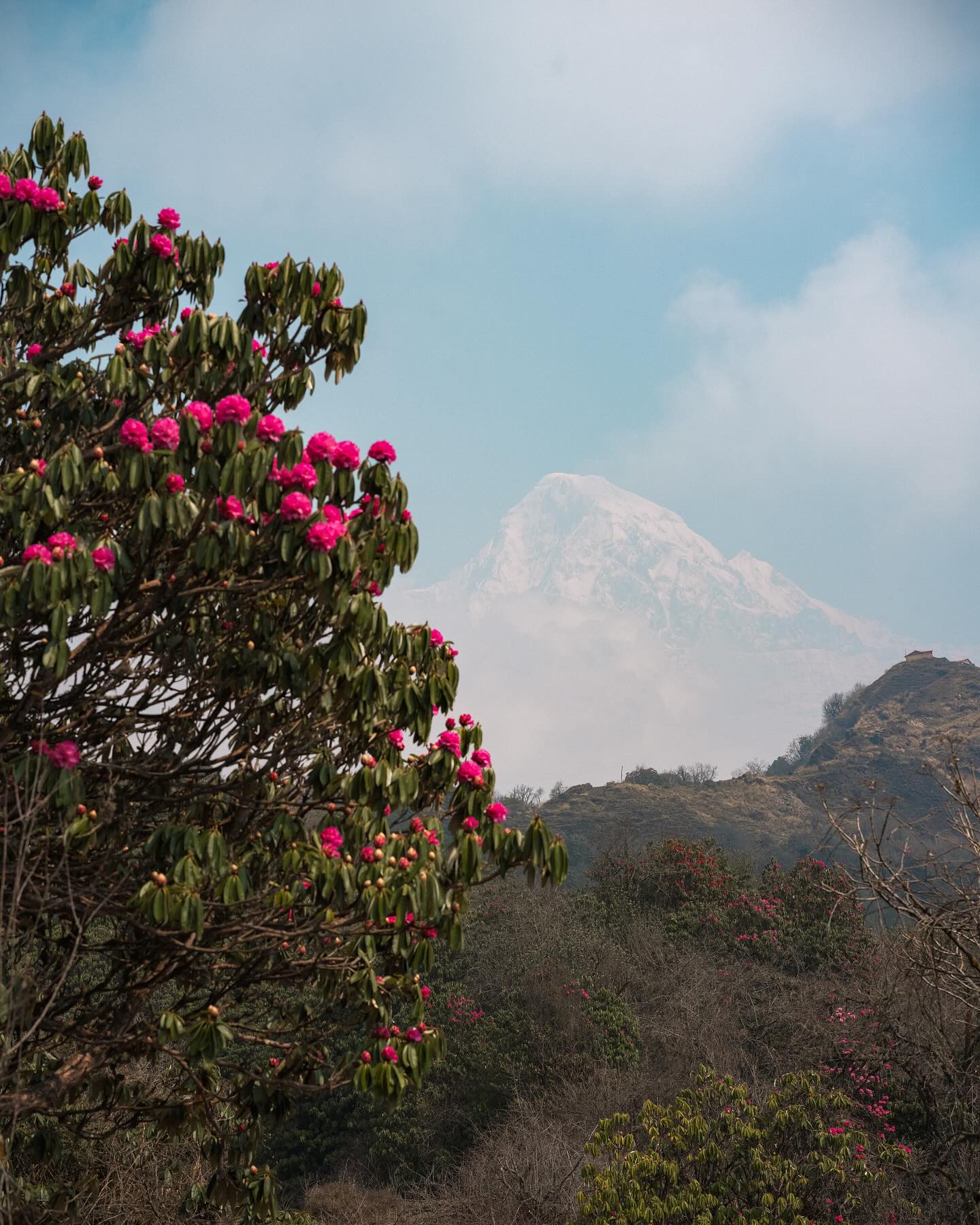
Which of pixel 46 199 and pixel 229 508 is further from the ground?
pixel 46 199

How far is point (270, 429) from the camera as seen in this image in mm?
5191

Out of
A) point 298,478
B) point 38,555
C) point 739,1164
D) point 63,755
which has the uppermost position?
point 298,478

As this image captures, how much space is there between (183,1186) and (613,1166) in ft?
15.9

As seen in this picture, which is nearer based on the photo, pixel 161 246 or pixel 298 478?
pixel 298 478

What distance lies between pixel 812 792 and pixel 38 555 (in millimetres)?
58923

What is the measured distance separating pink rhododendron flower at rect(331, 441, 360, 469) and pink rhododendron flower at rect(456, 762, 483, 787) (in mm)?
1920

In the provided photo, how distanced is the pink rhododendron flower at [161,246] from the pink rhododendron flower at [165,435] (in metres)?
1.57

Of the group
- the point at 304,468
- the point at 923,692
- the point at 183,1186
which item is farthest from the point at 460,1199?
the point at 923,692

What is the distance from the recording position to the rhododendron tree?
500cm

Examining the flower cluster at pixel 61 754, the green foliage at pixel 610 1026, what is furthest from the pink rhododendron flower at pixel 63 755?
the green foliage at pixel 610 1026

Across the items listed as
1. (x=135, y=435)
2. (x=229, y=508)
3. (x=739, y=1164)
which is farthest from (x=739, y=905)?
(x=135, y=435)

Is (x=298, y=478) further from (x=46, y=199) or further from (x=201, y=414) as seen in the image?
(x=46, y=199)

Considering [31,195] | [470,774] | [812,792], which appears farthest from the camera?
[812,792]

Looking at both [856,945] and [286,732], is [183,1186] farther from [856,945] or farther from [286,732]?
[856,945]
